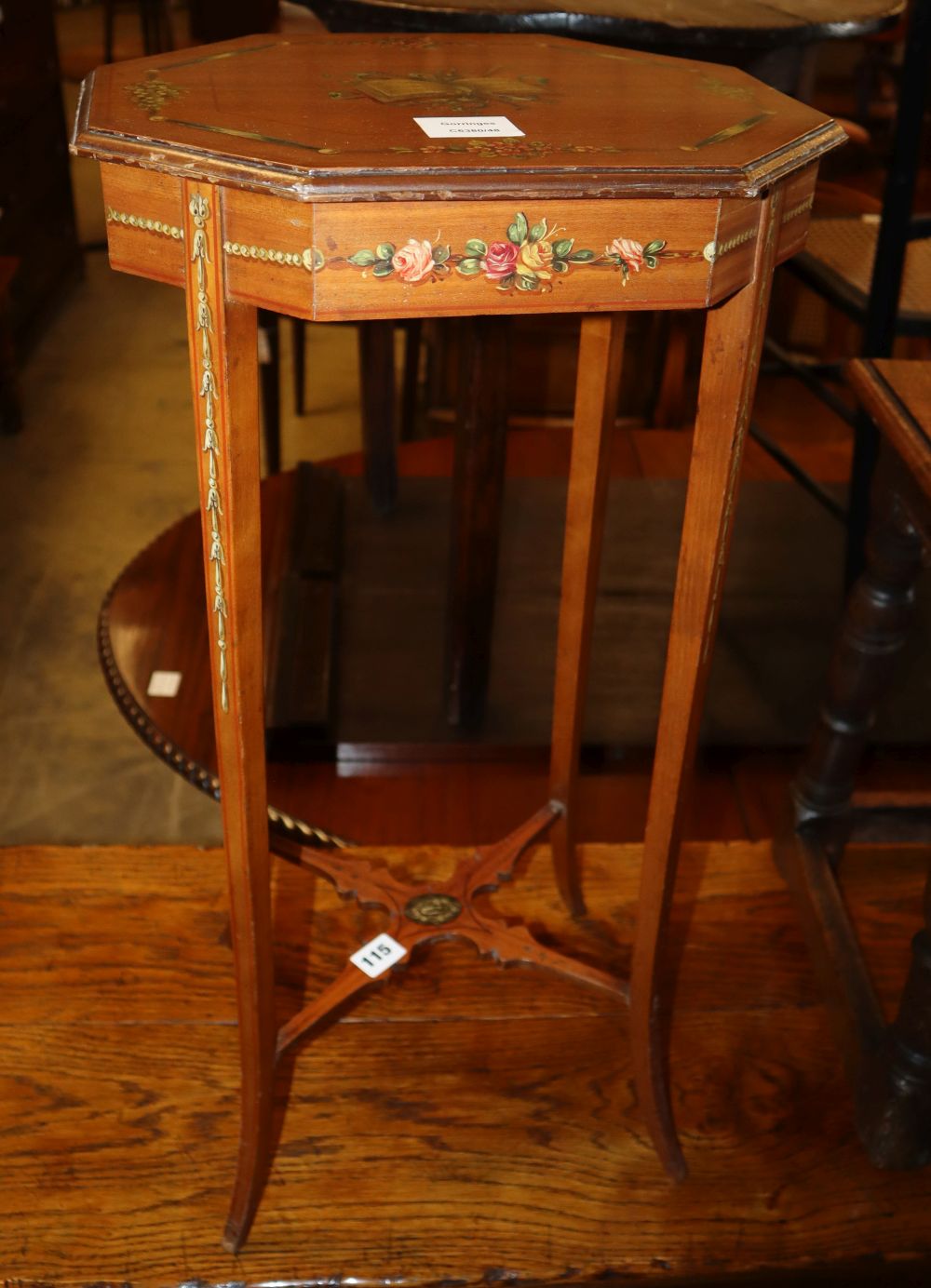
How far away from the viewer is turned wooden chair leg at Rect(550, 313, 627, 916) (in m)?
1.33

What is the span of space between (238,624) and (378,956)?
511 mm

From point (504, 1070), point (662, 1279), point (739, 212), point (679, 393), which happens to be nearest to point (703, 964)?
point (504, 1070)

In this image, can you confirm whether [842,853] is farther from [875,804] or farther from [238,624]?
[238,624]

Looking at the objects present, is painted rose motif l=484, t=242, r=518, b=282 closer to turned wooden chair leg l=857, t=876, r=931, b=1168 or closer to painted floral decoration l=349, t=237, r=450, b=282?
painted floral decoration l=349, t=237, r=450, b=282

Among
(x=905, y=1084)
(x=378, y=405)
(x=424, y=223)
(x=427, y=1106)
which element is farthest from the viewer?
(x=378, y=405)

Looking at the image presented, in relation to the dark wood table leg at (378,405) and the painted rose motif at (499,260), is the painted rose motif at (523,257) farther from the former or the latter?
the dark wood table leg at (378,405)

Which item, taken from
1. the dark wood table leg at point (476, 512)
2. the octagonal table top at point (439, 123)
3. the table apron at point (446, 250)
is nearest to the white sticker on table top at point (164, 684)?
the dark wood table leg at point (476, 512)

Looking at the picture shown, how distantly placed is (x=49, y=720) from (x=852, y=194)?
74.6 inches

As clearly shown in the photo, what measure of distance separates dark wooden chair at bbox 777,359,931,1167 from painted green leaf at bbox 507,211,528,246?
0.49 m

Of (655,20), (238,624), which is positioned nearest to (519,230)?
(238,624)

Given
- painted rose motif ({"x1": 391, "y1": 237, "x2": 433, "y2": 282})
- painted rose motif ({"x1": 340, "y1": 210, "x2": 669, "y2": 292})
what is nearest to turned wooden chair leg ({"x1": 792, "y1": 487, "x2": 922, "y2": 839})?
painted rose motif ({"x1": 340, "y1": 210, "x2": 669, "y2": 292})

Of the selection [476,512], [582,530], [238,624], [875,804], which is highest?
[238,624]

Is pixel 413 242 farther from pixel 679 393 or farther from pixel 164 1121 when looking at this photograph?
pixel 679 393

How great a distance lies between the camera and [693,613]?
1.16 metres
